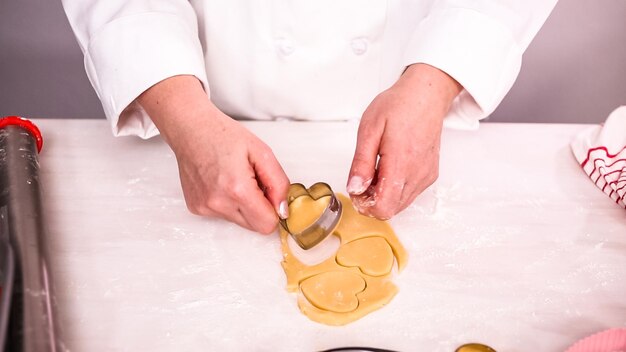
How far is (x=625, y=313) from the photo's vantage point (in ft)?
2.28

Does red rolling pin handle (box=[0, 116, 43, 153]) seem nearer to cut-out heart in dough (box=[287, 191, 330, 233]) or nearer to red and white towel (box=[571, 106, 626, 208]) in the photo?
cut-out heart in dough (box=[287, 191, 330, 233])

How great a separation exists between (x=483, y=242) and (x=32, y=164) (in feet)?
2.02

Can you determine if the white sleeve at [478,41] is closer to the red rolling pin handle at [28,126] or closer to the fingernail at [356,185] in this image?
the fingernail at [356,185]

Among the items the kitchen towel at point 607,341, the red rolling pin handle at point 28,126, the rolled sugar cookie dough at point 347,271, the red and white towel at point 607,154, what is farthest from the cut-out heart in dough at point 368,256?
the red rolling pin handle at point 28,126

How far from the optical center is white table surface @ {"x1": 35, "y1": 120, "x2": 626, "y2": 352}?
0.65 metres

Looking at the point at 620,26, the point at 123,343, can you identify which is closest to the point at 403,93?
the point at 123,343

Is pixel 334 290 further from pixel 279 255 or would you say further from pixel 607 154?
pixel 607 154

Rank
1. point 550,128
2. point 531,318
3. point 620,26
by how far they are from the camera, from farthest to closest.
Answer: point 620,26 < point 550,128 < point 531,318

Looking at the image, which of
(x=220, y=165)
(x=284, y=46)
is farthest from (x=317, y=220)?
(x=284, y=46)

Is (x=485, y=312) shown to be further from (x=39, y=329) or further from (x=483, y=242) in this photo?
(x=39, y=329)

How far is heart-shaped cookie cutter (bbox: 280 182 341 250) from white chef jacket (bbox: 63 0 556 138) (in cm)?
22

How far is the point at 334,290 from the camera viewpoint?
2.30 ft

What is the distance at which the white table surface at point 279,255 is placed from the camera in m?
0.65

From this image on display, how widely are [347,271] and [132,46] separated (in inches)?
16.2
